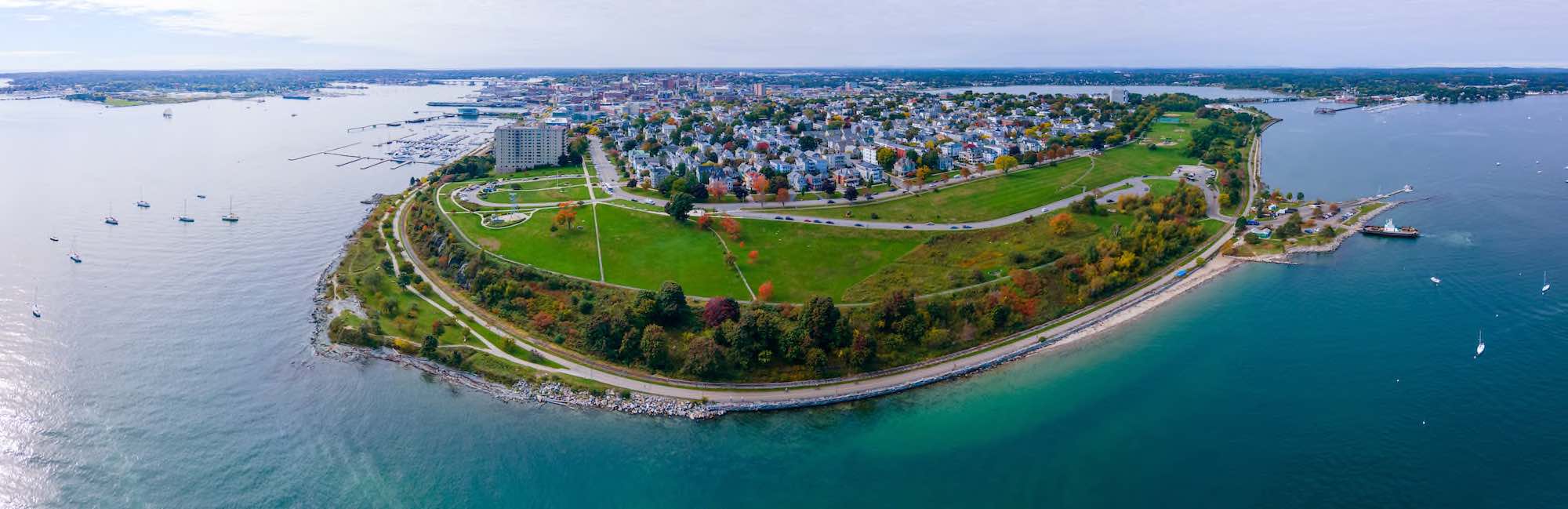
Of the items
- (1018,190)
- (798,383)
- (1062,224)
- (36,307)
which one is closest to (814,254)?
(798,383)

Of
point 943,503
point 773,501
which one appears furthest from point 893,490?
point 773,501

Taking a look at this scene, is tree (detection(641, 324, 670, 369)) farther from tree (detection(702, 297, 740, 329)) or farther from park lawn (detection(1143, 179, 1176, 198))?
park lawn (detection(1143, 179, 1176, 198))

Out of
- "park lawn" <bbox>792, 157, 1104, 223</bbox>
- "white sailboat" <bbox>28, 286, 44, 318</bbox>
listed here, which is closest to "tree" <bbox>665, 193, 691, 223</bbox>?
"park lawn" <bbox>792, 157, 1104, 223</bbox>

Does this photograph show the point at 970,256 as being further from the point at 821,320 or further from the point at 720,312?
the point at 720,312

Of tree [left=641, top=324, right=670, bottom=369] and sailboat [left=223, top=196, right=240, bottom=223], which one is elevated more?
sailboat [left=223, top=196, right=240, bottom=223]

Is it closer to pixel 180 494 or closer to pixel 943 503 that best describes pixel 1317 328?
pixel 943 503

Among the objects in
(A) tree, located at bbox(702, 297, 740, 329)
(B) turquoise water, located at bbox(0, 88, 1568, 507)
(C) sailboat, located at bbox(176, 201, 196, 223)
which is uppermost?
(C) sailboat, located at bbox(176, 201, 196, 223)
